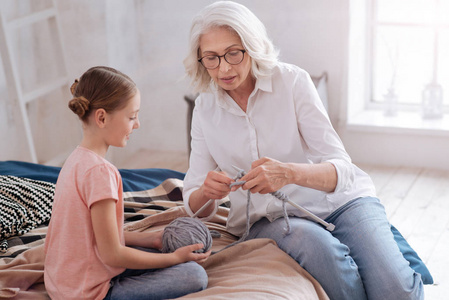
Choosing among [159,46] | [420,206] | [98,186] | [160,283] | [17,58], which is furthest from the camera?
[159,46]

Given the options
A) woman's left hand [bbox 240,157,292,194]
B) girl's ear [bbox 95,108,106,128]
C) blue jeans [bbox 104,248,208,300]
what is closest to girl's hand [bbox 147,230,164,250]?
blue jeans [bbox 104,248,208,300]

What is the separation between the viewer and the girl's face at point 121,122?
161cm

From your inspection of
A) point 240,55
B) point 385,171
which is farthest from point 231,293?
point 385,171

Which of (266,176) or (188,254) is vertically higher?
(266,176)

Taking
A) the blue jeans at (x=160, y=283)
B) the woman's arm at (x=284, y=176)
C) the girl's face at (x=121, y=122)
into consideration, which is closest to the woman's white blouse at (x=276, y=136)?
the woman's arm at (x=284, y=176)

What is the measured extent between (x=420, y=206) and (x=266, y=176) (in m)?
1.61

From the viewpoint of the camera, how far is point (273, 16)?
3736 millimetres

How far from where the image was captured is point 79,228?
1574mm

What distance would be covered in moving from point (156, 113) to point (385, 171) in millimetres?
1501

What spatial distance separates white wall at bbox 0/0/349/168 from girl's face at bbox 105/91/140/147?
6.59 feet

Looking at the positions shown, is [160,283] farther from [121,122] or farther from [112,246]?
[121,122]

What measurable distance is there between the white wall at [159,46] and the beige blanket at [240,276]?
1.78m

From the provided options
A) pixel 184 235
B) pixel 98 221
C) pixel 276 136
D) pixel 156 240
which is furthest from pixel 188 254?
pixel 276 136

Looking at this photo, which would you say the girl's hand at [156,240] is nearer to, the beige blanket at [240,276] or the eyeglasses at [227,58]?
the beige blanket at [240,276]
